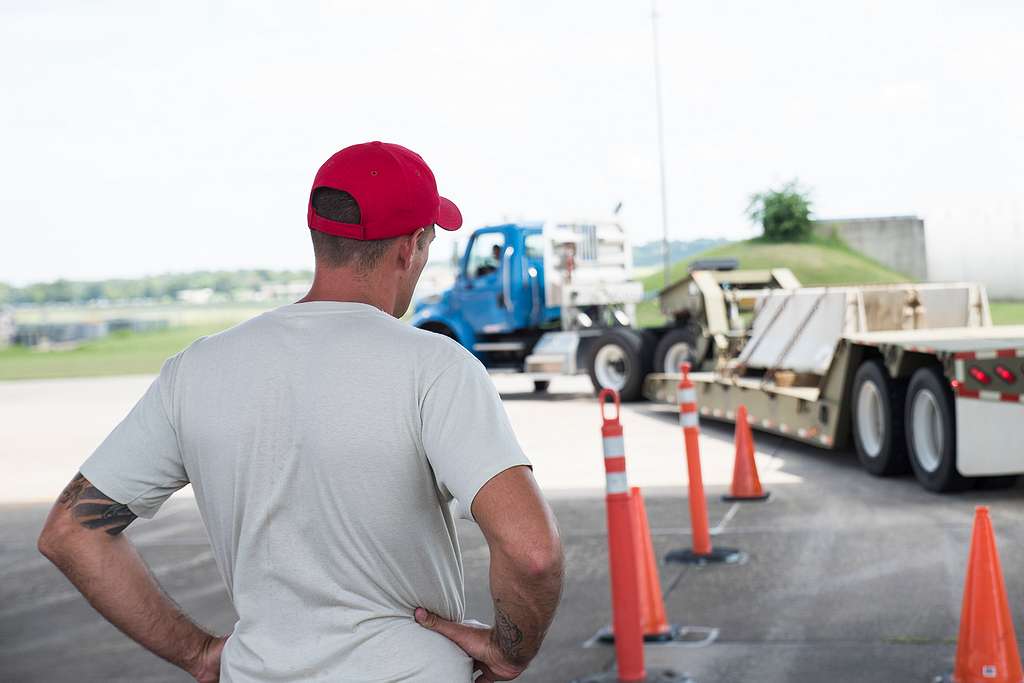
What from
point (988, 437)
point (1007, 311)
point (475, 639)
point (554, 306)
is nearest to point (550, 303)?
point (554, 306)

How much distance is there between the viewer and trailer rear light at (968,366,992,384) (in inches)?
388

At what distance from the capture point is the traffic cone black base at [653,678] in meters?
6.06

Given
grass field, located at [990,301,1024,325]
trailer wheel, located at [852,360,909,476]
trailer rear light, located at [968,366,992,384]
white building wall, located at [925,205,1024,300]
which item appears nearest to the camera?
trailer rear light, located at [968,366,992,384]

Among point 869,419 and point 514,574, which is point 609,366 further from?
point 514,574

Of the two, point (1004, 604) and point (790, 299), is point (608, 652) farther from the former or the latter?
point (790, 299)

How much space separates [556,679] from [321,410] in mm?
4242

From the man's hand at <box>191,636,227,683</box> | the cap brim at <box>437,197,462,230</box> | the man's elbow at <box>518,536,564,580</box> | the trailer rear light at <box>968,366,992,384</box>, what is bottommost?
the trailer rear light at <box>968,366,992,384</box>

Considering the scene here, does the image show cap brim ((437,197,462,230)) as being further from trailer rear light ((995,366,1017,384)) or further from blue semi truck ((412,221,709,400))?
blue semi truck ((412,221,709,400))

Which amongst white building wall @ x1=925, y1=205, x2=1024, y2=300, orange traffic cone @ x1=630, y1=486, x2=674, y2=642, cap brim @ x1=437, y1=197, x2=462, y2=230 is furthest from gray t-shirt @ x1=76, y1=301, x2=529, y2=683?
white building wall @ x1=925, y1=205, x2=1024, y2=300

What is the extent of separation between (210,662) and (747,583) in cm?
581

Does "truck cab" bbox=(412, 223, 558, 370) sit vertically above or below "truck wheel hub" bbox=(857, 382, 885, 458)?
above

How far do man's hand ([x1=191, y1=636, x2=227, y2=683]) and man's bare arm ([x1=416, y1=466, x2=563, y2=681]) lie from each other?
0.46m

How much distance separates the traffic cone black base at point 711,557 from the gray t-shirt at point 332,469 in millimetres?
6355

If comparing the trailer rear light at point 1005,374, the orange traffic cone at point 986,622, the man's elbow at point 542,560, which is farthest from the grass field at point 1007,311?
the man's elbow at point 542,560
